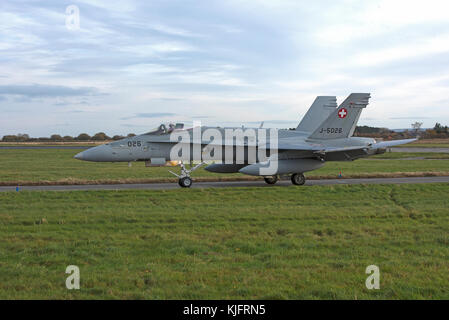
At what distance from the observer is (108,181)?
21.6m

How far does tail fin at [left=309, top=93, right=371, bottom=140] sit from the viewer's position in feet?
69.9

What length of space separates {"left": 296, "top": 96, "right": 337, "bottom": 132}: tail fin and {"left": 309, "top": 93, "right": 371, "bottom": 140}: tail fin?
2746mm

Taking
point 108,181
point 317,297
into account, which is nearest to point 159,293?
point 317,297

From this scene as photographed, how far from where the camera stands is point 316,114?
2445 centimetres

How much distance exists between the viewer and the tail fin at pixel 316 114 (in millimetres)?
24297

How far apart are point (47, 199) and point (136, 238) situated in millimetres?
7803

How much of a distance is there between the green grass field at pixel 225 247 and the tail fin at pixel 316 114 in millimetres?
9924

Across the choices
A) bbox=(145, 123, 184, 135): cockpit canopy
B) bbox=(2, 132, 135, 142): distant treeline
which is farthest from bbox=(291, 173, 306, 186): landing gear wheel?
bbox=(2, 132, 135, 142): distant treeline
